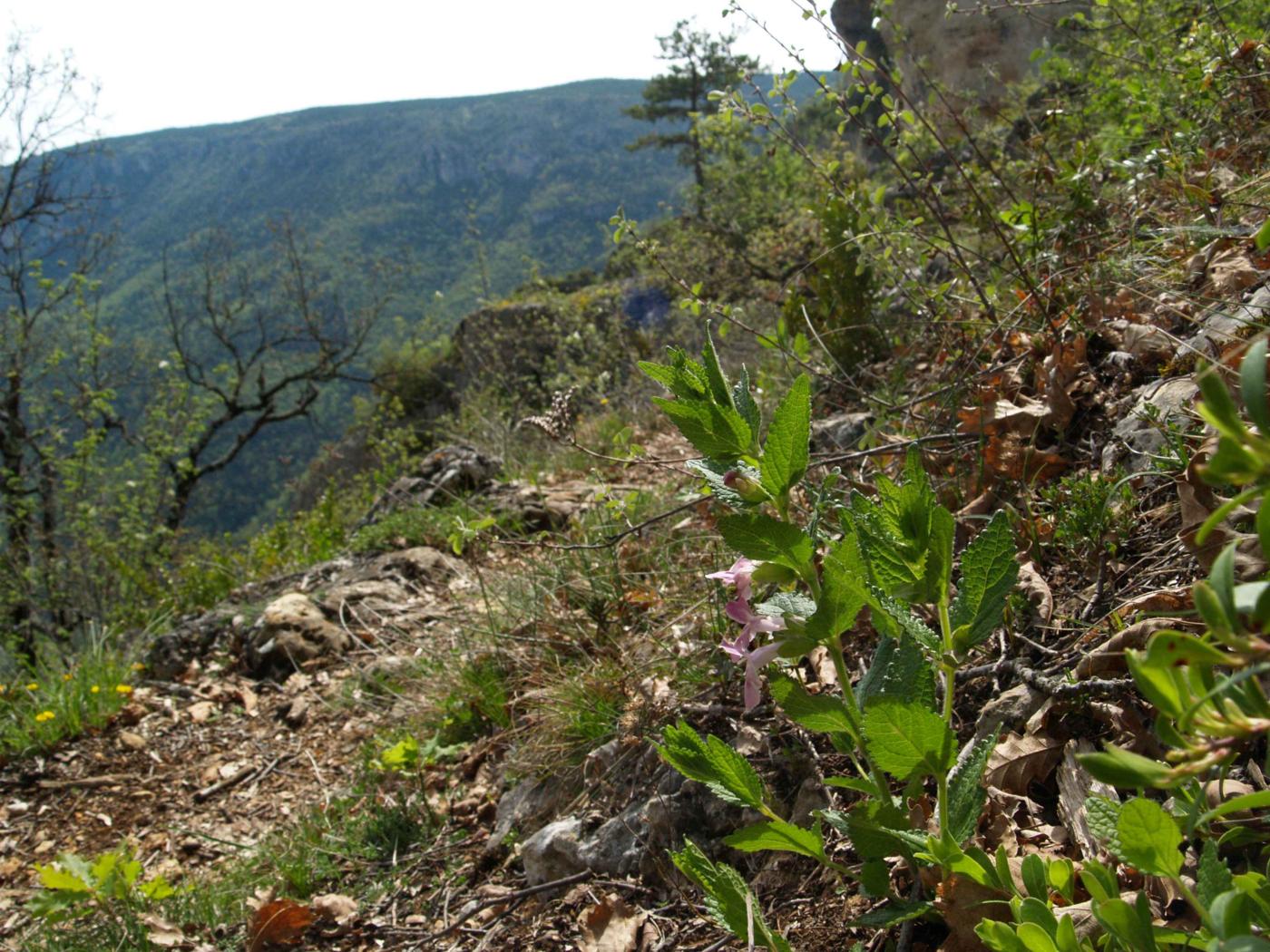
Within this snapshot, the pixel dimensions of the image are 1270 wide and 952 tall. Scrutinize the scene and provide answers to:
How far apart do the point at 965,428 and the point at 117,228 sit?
1531 cm

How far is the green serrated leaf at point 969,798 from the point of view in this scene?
3.17ft

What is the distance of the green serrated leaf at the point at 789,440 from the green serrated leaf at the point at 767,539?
0.06m

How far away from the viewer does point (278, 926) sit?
217 centimetres

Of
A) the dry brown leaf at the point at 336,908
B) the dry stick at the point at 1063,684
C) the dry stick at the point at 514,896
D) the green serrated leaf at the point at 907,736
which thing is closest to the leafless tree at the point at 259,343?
A: the dry brown leaf at the point at 336,908

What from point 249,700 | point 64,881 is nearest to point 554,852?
point 64,881

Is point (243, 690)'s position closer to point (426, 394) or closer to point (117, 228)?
point (117, 228)

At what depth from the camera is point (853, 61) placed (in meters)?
2.31

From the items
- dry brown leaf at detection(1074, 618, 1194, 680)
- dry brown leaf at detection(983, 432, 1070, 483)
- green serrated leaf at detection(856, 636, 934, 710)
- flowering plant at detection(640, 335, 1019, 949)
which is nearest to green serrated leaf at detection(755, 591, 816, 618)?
flowering plant at detection(640, 335, 1019, 949)

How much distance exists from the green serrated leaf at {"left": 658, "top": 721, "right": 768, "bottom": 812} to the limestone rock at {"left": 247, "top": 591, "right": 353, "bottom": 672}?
3.86 meters

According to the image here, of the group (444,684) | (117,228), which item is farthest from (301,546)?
(117,228)

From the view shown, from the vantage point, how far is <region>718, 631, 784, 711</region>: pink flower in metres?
0.99

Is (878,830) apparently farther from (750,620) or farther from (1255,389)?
(1255,389)

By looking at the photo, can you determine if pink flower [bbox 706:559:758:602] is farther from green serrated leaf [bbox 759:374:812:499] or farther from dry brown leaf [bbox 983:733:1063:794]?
dry brown leaf [bbox 983:733:1063:794]

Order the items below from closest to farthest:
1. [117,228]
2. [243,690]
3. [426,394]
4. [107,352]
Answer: [243,690] < [107,352] < [117,228] < [426,394]
